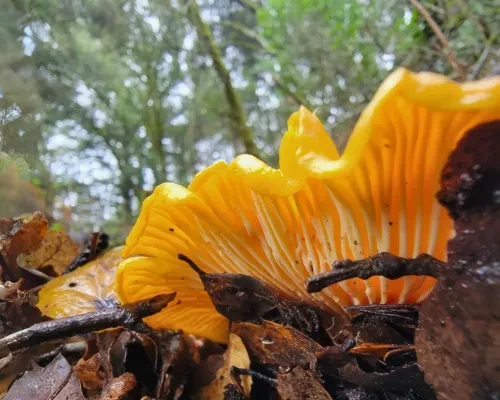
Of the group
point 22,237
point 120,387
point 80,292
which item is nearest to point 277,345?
point 120,387

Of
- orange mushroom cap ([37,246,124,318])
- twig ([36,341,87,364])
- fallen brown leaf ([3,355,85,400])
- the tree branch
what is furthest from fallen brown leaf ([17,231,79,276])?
the tree branch

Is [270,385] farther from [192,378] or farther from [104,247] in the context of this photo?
[104,247]

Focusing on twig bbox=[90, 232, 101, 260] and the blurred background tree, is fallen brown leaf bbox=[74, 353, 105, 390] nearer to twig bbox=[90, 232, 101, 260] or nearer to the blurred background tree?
twig bbox=[90, 232, 101, 260]

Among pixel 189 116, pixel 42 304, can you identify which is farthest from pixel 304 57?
pixel 42 304

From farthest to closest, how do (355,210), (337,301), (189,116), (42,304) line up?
(189,116) < (42,304) < (337,301) < (355,210)

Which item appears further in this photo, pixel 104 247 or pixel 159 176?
pixel 159 176

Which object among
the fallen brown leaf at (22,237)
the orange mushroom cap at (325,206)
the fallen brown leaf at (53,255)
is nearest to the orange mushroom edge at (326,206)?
the orange mushroom cap at (325,206)
